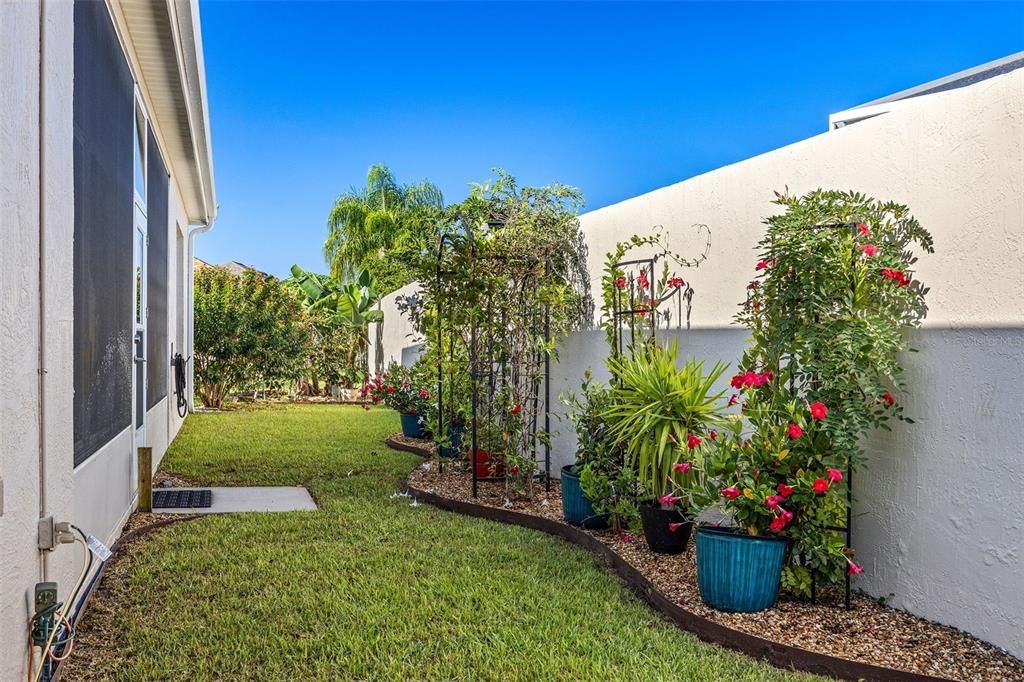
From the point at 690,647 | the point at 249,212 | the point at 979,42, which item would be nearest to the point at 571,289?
the point at 690,647

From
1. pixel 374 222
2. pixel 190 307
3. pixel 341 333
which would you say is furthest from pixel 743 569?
pixel 374 222

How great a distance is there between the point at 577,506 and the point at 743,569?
1.96 metres

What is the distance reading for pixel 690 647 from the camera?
3615mm

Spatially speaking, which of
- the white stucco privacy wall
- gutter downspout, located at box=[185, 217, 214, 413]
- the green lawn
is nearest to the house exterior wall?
the green lawn

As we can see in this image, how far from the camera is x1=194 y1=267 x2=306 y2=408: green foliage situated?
14.9 metres

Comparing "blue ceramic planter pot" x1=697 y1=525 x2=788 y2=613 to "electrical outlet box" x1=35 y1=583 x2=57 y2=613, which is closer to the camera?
"electrical outlet box" x1=35 y1=583 x2=57 y2=613

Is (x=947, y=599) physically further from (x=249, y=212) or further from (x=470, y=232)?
(x=249, y=212)

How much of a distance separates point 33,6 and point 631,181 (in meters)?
19.5

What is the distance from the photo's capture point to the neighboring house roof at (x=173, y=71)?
223 inches

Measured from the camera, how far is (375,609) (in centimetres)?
404

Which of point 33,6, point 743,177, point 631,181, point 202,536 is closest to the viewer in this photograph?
point 33,6

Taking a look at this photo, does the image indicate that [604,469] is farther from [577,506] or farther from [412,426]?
[412,426]

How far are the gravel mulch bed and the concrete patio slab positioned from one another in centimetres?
305

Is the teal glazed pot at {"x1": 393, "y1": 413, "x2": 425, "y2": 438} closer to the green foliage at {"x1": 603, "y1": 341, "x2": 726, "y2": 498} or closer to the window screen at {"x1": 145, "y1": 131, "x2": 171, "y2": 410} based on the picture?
the window screen at {"x1": 145, "y1": 131, "x2": 171, "y2": 410}
